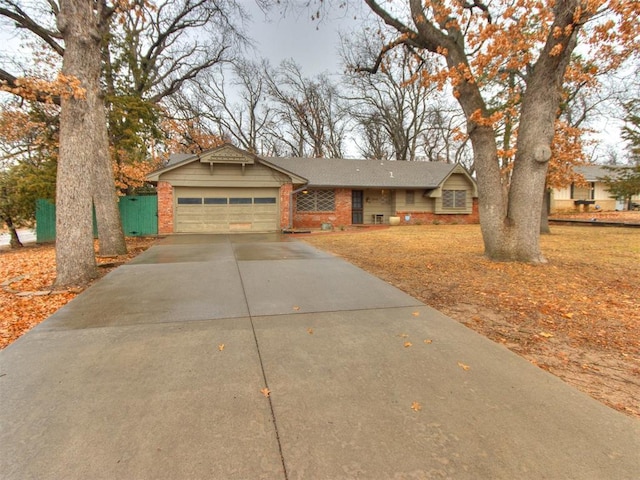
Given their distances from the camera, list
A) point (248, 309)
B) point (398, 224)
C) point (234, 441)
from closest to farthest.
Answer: point (234, 441) → point (248, 309) → point (398, 224)

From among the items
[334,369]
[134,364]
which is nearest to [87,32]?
[134,364]

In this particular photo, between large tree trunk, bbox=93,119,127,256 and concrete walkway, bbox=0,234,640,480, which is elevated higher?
large tree trunk, bbox=93,119,127,256

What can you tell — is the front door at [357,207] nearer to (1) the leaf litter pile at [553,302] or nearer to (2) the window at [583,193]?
(1) the leaf litter pile at [553,302]

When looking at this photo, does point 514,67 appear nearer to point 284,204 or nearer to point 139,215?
point 284,204

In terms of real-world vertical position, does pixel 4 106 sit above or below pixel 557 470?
above

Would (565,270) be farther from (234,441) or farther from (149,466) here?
(149,466)

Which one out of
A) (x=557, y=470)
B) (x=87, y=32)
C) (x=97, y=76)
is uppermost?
(x=87, y=32)

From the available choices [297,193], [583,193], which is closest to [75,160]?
[297,193]

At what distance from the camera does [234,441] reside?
1878 millimetres

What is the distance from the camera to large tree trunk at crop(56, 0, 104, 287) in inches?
226

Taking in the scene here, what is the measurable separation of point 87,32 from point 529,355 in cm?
832

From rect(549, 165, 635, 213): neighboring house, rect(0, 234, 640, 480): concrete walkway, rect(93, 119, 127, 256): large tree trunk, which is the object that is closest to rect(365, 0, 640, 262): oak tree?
rect(0, 234, 640, 480): concrete walkway

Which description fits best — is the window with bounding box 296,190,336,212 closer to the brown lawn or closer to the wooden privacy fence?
the wooden privacy fence

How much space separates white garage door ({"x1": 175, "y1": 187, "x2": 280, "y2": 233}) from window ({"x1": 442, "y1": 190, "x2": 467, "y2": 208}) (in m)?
11.0
